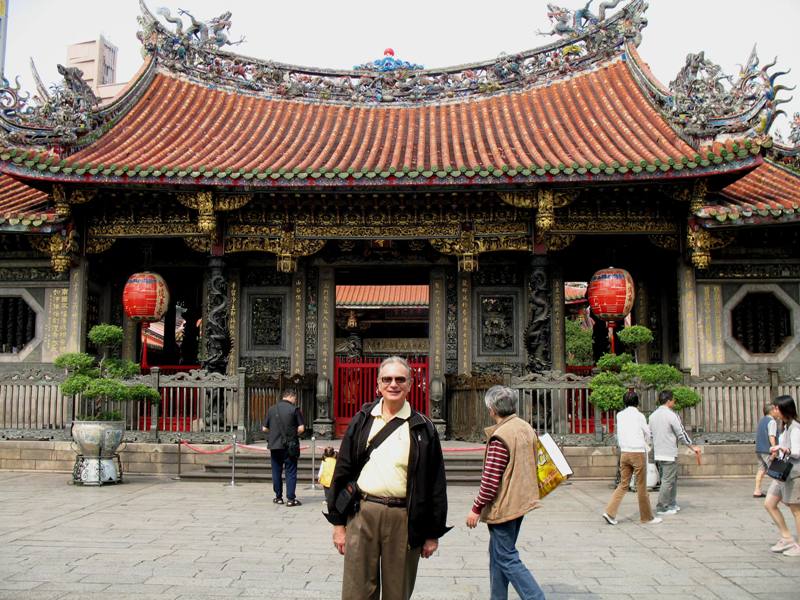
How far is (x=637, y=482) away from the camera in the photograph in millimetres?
7945

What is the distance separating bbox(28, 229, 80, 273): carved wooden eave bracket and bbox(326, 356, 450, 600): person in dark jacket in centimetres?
1031

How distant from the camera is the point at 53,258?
12672 mm

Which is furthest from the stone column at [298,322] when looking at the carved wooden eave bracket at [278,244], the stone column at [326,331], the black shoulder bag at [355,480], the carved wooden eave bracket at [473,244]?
the black shoulder bag at [355,480]

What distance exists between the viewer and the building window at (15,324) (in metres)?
13.5

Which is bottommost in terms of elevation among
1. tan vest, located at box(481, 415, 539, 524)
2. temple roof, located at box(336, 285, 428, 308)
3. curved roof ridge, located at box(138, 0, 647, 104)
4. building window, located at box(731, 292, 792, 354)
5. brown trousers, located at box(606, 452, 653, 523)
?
brown trousers, located at box(606, 452, 653, 523)

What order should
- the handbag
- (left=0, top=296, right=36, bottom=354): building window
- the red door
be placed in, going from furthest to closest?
the red door, (left=0, top=296, right=36, bottom=354): building window, the handbag

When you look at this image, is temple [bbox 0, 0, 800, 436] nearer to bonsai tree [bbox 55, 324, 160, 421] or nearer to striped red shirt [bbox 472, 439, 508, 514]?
bonsai tree [bbox 55, 324, 160, 421]

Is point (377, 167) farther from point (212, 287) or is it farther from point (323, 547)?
point (323, 547)

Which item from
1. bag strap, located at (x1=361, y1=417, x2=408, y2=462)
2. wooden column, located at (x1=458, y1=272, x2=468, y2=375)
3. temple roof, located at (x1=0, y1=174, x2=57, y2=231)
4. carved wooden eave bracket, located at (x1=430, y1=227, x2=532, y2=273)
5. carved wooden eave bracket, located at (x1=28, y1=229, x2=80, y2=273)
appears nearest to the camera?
bag strap, located at (x1=361, y1=417, x2=408, y2=462)

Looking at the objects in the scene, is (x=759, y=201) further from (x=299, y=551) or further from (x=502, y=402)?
(x=299, y=551)

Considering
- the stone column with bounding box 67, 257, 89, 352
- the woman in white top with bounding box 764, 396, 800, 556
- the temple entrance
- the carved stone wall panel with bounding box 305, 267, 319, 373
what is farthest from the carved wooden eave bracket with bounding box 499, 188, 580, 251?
the stone column with bounding box 67, 257, 89, 352

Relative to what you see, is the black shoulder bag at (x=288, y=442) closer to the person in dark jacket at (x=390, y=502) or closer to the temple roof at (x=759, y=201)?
the person in dark jacket at (x=390, y=502)

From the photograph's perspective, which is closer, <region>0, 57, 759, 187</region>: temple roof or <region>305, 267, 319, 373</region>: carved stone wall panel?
<region>0, 57, 759, 187</region>: temple roof

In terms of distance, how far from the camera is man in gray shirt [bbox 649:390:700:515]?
8.40m
